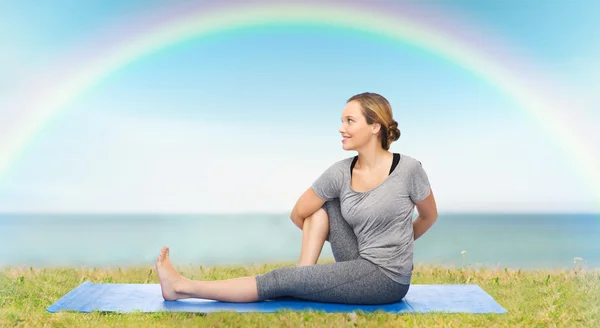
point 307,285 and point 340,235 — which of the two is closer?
point 307,285

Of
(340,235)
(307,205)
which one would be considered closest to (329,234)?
(340,235)

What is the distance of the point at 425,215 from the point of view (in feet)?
13.5

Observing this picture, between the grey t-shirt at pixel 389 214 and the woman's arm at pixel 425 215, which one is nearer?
the grey t-shirt at pixel 389 214

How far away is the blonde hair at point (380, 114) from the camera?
12.8 ft

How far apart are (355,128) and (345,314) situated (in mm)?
1056

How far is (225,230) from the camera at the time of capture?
1712 centimetres

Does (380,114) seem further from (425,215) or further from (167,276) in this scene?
(167,276)

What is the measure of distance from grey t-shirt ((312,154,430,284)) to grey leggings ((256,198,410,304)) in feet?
0.21

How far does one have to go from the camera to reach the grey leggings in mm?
3867

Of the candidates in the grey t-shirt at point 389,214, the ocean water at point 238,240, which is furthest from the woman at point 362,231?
the ocean water at point 238,240

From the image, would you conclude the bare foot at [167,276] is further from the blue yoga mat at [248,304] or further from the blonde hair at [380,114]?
the blonde hair at [380,114]

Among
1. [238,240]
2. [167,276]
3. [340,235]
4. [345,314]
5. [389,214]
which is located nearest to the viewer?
[345,314]

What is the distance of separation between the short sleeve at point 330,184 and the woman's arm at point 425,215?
480mm

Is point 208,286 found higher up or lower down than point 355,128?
lower down
